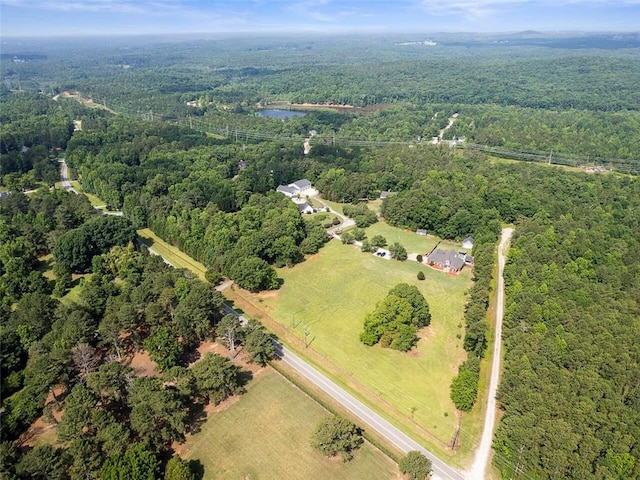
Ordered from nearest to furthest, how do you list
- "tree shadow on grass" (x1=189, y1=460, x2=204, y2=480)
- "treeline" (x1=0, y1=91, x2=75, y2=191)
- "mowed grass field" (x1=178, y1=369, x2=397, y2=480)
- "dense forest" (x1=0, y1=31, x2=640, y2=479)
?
"tree shadow on grass" (x1=189, y1=460, x2=204, y2=480), "mowed grass field" (x1=178, y1=369, x2=397, y2=480), "dense forest" (x1=0, y1=31, x2=640, y2=479), "treeline" (x1=0, y1=91, x2=75, y2=191)

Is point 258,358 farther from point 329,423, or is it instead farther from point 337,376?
point 329,423

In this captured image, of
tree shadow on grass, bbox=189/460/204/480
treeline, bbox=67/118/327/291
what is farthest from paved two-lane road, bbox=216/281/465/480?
treeline, bbox=67/118/327/291

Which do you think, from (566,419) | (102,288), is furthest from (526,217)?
(102,288)

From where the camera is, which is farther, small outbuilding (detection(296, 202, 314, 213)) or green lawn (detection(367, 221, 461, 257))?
small outbuilding (detection(296, 202, 314, 213))

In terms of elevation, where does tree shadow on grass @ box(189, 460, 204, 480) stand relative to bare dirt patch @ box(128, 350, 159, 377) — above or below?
above

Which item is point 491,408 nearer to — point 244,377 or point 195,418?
point 244,377

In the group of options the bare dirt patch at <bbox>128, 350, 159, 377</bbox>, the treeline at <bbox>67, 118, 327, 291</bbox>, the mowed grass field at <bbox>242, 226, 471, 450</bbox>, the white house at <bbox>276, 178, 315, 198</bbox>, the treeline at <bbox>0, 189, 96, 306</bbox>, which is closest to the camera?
the mowed grass field at <bbox>242, 226, 471, 450</bbox>

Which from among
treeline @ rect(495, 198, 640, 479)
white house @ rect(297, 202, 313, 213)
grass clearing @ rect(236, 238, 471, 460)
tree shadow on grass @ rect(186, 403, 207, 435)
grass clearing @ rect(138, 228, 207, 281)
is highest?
treeline @ rect(495, 198, 640, 479)

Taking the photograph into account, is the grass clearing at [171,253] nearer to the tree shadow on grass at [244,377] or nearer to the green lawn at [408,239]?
the tree shadow on grass at [244,377]

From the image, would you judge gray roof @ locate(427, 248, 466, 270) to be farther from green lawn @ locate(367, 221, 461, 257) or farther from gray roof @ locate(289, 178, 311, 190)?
gray roof @ locate(289, 178, 311, 190)
